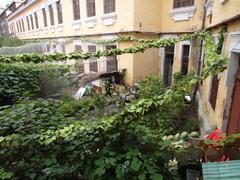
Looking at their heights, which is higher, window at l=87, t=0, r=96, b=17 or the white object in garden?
window at l=87, t=0, r=96, b=17

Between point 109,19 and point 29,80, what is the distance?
4893 mm

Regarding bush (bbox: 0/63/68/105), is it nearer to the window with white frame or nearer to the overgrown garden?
the overgrown garden

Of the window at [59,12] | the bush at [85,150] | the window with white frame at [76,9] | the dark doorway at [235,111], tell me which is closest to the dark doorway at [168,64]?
the window with white frame at [76,9]

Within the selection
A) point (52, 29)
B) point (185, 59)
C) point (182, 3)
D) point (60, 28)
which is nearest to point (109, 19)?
point (182, 3)

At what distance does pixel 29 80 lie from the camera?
7.85m

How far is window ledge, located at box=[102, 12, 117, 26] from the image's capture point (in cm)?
980

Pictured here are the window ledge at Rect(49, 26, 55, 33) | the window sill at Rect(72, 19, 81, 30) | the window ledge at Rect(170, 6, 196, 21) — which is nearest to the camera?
the window ledge at Rect(170, 6, 196, 21)

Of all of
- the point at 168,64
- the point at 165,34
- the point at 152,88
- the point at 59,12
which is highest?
the point at 59,12

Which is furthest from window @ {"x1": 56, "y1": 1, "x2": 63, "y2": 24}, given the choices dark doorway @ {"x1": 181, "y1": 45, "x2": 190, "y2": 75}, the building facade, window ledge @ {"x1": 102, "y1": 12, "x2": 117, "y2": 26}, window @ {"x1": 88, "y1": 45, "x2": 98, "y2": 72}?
dark doorway @ {"x1": 181, "y1": 45, "x2": 190, "y2": 75}

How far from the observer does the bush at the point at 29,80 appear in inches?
287

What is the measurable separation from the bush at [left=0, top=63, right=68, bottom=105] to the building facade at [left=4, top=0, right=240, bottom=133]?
10.4 ft

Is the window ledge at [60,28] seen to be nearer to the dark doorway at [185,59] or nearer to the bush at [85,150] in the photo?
the dark doorway at [185,59]

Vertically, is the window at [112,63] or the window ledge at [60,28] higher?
the window ledge at [60,28]

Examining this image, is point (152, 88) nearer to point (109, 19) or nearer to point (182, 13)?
point (182, 13)
